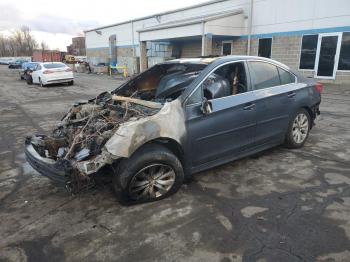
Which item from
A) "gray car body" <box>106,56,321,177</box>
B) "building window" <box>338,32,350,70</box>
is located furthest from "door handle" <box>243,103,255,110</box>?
"building window" <box>338,32,350,70</box>

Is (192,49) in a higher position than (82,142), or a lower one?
higher

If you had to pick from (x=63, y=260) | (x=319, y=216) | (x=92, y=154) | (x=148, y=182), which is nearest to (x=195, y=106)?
(x=148, y=182)

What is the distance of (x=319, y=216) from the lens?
3.22 meters

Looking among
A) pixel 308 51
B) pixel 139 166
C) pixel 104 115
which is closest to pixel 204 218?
pixel 139 166

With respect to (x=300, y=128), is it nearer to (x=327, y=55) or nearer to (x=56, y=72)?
(x=327, y=55)

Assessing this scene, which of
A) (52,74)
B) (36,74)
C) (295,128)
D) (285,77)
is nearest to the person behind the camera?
(285,77)

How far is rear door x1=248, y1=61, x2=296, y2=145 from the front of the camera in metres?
4.41

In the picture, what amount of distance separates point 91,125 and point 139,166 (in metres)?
0.95

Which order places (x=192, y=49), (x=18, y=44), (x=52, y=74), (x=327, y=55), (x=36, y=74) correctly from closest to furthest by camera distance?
(x=327, y=55), (x=52, y=74), (x=36, y=74), (x=192, y=49), (x=18, y=44)

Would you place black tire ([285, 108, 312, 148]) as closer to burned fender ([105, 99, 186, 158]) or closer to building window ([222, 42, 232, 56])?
burned fender ([105, 99, 186, 158])

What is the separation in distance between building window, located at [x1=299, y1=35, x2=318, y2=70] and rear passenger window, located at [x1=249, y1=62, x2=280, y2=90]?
13.1 metres

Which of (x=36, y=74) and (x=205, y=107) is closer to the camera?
(x=205, y=107)

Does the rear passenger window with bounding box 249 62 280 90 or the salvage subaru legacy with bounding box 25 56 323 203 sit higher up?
the rear passenger window with bounding box 249 62 280 90

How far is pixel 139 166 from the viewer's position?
3.33 meters
